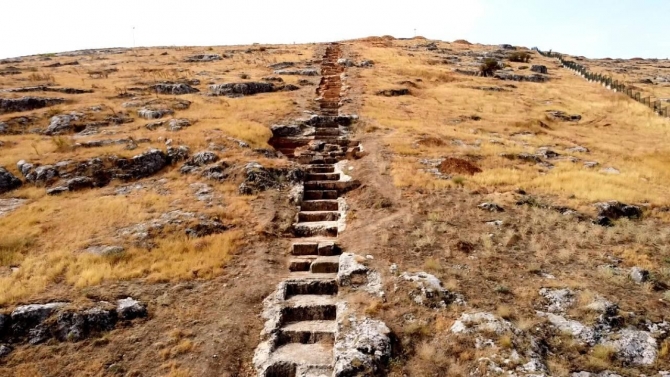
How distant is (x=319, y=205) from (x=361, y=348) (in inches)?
398

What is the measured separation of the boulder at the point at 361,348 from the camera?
10.4 meters

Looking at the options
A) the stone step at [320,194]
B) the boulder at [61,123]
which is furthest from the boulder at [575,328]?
the boulder at [61,123]

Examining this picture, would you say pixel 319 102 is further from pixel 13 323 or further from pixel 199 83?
pixel 13 323

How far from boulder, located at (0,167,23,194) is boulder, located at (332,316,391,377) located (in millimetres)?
18877

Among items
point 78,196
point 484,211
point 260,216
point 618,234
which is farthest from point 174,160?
point 618,234

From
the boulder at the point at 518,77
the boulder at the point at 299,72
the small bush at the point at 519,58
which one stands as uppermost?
the small bush at the point at 519,58

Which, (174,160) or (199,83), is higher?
(199,83)

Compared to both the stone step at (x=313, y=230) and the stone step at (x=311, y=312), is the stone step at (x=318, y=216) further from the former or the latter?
the stone step at (x=311, y=312)

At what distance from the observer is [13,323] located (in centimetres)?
1157

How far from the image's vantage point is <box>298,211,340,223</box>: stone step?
19.4 m

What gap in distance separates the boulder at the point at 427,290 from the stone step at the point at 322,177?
10.0 m

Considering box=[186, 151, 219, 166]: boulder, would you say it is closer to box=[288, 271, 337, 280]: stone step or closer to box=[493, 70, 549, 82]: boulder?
box=[288, 271, 337, 280]: stone step

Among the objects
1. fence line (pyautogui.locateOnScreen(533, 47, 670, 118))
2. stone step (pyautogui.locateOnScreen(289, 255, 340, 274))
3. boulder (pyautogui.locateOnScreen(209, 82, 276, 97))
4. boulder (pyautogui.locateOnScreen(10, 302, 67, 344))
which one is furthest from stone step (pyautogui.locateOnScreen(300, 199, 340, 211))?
fence line (pyautogui.locateOnScreen(533, 47, 670, 118))

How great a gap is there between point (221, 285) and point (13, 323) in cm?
542
